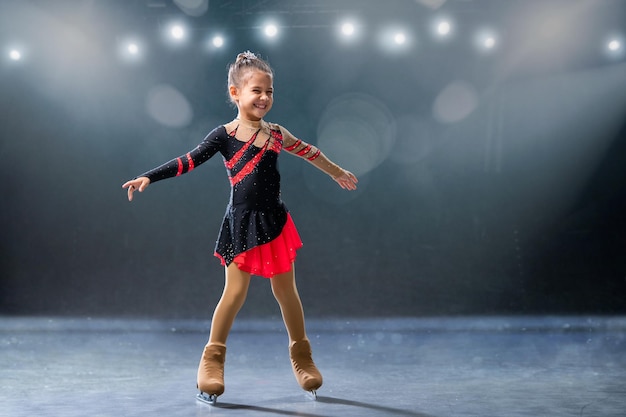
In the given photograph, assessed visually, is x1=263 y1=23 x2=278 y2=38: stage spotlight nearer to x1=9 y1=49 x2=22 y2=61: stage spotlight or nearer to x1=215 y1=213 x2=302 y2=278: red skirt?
x1=9 y1=49 x2=22 y2=61: stage spotlight

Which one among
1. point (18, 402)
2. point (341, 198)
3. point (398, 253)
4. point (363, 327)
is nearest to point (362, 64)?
point (341, 198)

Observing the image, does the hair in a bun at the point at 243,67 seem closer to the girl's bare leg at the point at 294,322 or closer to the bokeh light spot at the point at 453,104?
the girl's bare leg at the point at 294,322

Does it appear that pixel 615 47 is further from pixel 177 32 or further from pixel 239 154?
pixel 239 154

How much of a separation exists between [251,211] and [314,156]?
395 millimetres

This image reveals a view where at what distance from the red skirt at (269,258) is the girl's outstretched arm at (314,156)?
13.9 inches

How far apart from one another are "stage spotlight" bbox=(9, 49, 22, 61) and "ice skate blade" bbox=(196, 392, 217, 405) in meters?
3.75

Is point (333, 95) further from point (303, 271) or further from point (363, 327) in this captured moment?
point (363, 327)

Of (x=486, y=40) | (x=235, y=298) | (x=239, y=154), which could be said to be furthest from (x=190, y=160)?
(x=486, y=40)

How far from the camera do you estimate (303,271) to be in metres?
5.17

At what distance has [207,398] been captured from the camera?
2.42 metres

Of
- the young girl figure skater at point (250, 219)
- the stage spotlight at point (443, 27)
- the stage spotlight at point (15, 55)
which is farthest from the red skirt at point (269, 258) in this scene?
the stage spotlight at point (15, 55)

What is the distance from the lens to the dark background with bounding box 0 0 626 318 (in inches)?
203

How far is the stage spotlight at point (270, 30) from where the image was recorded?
4988 mm

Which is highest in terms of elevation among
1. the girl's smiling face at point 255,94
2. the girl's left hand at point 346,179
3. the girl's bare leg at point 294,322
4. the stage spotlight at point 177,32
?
the stage spotlight at point 177,32
